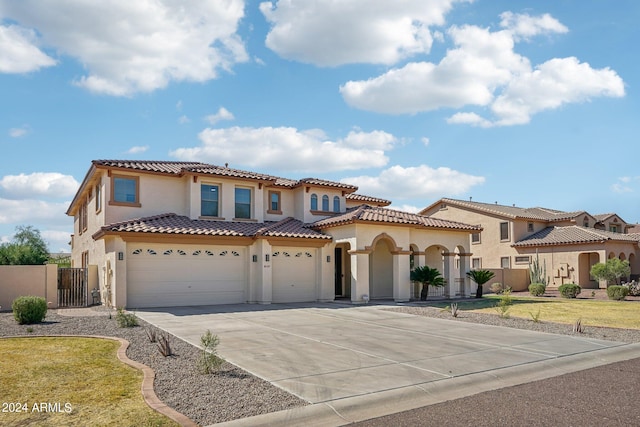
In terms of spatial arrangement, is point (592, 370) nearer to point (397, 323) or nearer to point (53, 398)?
point (397, 323)

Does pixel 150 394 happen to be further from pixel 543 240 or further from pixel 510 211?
pixel 510 211

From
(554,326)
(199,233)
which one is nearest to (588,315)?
(554,326)

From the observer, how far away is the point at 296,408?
22.3ft

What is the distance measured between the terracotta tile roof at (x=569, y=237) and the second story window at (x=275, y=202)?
2243 centimetres

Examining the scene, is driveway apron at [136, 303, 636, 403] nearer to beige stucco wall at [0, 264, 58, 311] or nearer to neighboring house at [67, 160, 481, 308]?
neighboring house at [67, 160, 481, 308]

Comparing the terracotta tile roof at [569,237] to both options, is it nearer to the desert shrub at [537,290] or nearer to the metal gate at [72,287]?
the desert shrub at [537,290]

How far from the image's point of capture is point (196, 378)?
8.28 m

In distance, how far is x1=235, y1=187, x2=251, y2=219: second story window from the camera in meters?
Answer: 26.0

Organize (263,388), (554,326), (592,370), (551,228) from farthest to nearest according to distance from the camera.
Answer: (551,228)
(554,326)
(592,370)
(263,388)

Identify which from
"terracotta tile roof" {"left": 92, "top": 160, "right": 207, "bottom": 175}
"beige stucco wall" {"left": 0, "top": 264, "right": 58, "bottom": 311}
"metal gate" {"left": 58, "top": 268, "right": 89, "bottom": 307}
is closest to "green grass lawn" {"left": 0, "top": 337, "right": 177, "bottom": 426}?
"beige stucco wall" {"left": 0, "top": 264, "right": 58, "bottom": 311}

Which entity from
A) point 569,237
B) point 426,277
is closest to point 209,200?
point 426,277

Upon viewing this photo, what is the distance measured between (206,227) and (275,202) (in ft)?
18.9

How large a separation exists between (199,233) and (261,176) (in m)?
6.01

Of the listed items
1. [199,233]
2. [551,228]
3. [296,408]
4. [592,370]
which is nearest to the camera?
[296,408]
